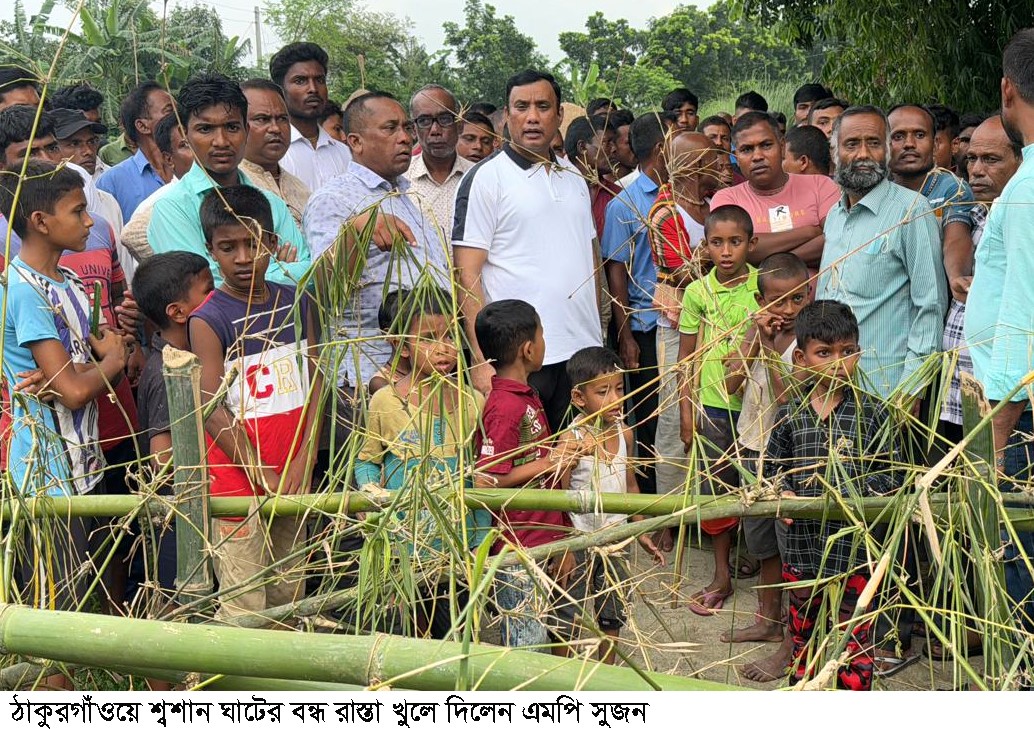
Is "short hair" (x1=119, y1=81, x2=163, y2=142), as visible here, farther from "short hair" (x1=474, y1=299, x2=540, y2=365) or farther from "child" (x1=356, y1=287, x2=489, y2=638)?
"short hair" (x1=474, y1=299, x2=540, y2=365)

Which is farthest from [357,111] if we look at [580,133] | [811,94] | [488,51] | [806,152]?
[488,51]

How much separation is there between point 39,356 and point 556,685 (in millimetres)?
2500

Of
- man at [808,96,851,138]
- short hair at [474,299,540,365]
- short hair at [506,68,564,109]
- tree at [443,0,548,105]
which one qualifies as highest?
tree at [443,0,548,105]

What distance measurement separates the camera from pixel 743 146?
506 cm

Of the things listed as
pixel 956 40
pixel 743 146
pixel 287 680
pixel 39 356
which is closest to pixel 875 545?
pixel 287 680

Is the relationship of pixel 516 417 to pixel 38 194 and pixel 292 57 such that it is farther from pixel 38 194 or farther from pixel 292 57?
pixel 292 57

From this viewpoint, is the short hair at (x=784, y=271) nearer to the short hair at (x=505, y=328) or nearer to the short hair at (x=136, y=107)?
the short hair at (x=505, y=328)

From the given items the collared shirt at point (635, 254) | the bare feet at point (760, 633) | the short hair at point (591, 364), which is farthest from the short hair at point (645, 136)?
the bare feet at point (760, 633)

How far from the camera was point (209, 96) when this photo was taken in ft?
14.0

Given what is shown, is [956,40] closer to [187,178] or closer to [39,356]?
[187,178]

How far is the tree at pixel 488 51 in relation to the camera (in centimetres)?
3212

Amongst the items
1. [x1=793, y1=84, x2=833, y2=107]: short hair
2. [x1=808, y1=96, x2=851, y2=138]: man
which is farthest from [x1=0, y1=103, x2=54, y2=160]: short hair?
[x1=793, y1=84, x2=833, y2=107]: short hair

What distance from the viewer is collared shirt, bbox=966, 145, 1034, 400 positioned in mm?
2773

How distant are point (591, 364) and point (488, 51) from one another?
3288cm
